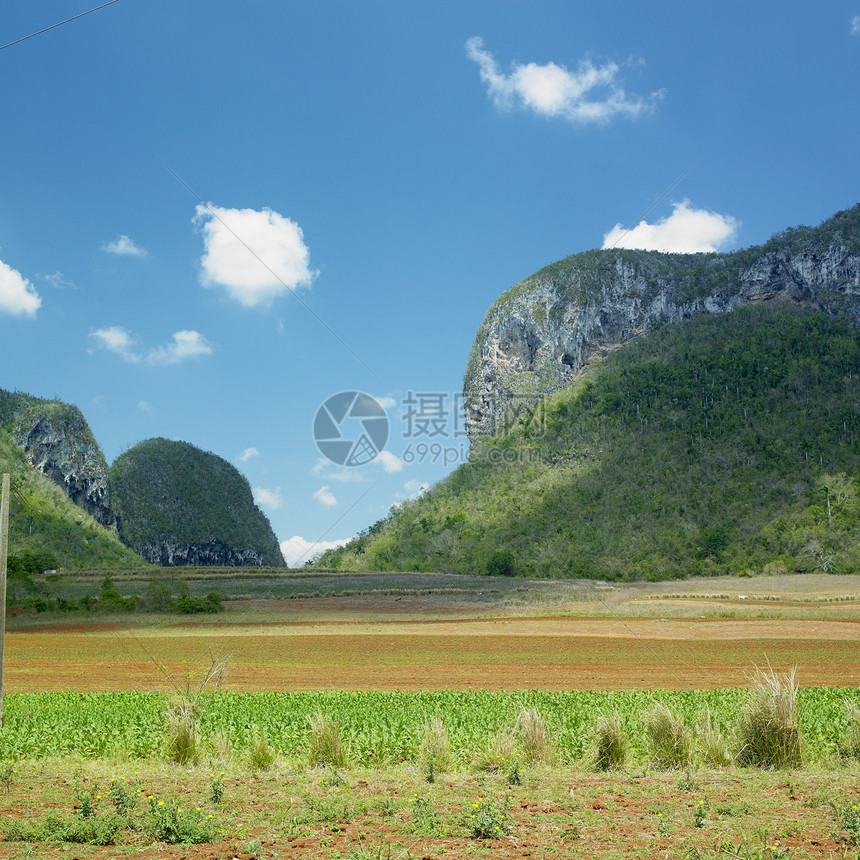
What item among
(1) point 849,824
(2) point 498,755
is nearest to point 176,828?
(2) point 498,755

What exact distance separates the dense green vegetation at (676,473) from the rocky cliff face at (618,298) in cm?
825

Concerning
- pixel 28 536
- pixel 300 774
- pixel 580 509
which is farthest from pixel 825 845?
pixel 28 536

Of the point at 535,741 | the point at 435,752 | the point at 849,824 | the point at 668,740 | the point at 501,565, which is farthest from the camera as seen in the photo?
the point at 501,565

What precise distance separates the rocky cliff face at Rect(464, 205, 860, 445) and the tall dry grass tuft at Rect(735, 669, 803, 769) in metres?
145

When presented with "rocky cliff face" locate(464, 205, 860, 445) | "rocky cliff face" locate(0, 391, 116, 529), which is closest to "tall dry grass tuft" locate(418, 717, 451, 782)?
"rocky cliff face" locate(464, 205, 860, 445)

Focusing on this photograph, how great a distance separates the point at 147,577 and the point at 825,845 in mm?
85159

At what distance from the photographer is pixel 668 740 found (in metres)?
12.1

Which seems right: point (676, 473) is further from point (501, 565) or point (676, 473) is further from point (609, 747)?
point (609, 747)

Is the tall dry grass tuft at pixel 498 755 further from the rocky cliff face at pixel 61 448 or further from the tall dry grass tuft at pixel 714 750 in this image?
the rocky cliff face at pixel 61 448

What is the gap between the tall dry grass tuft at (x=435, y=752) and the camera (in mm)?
11469

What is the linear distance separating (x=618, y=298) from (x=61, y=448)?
132374mm

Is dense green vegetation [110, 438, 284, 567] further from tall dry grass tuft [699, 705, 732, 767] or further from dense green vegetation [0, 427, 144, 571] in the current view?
tall dry grass tuft [699, 705, 732, 767]

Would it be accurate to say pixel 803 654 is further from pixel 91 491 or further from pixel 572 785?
pixel 91 491

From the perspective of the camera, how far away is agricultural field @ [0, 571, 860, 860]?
807 cm
